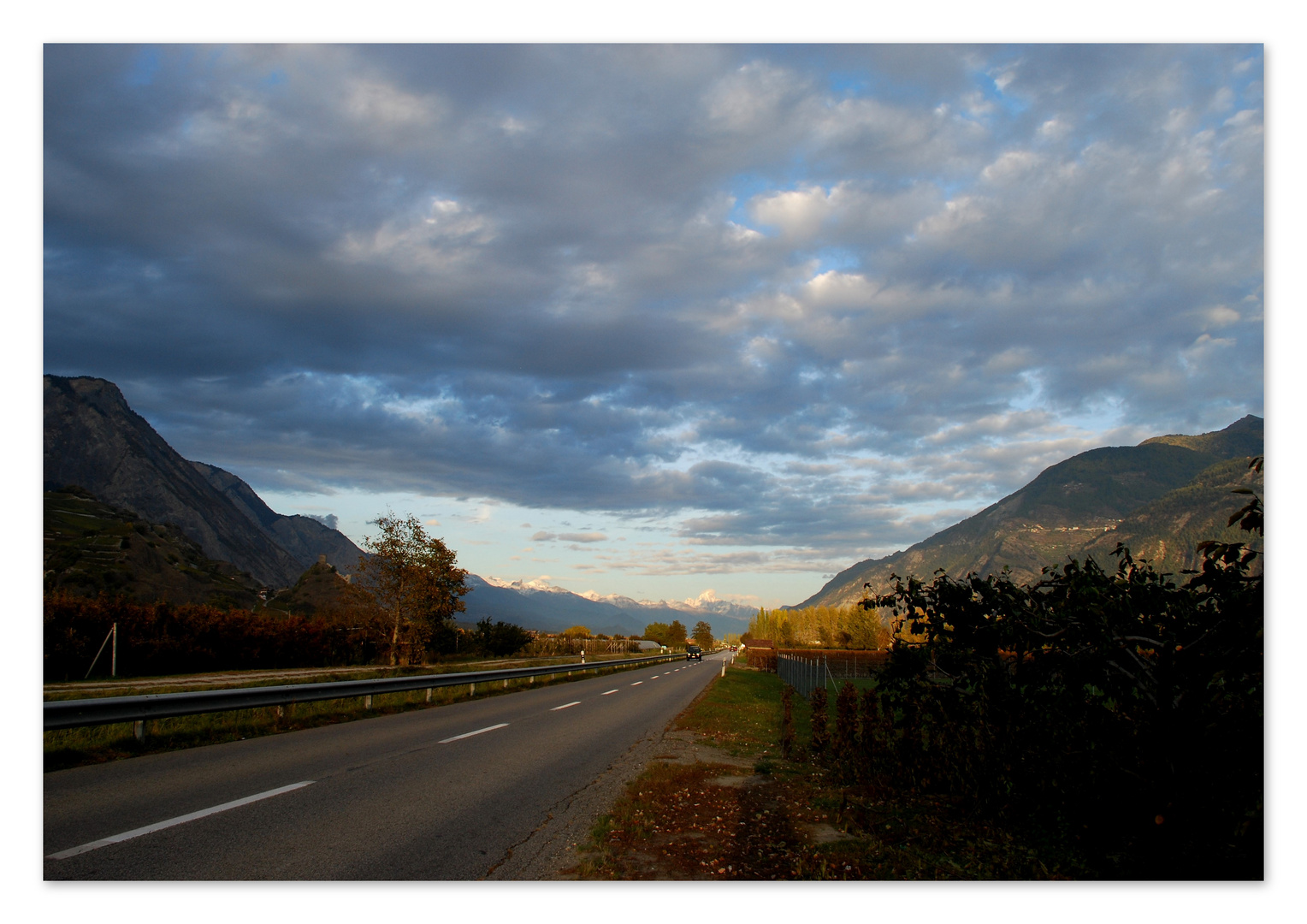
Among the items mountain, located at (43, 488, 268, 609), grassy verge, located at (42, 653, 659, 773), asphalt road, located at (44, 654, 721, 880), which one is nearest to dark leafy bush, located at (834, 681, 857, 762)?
asphalt road, located at (44, 654, 721, 880)

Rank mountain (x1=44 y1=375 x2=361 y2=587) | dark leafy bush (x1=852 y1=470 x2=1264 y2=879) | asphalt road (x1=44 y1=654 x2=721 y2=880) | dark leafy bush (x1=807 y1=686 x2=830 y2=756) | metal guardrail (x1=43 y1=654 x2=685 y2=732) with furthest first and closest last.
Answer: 1. mountain (x1=44 y1=375 x2=361 y2=587)
2. dark leafy bush (x1=807 y1=686 x2=830 y2=756)
3. metal guardrail (x1=43 y1=654 x2=685 y2=732)
4. asphalt road (x1=44 y1=654 x2=721 y2=880)
5. dark leafy bush (x1=852 y1=470 x2=1264 y2=879)

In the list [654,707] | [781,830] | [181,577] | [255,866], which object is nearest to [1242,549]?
[781,830]

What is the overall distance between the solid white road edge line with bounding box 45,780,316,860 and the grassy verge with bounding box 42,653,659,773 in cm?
353

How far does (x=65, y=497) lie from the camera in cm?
9106

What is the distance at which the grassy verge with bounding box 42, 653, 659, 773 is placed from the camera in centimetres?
912

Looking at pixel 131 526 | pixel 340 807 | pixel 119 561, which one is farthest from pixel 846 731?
pixel 131 526

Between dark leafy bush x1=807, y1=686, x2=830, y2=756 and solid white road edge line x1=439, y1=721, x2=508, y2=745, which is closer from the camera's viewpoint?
dark leafy bush x1=807, y1=686, x2=830, y2=756

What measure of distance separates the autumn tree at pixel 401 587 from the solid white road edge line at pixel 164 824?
30.9m

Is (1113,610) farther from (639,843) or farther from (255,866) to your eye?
(255,866)

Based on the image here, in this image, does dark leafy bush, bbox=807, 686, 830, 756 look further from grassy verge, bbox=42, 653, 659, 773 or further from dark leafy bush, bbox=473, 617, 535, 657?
dark leafy bush, bbox=473, 617, 535, 657

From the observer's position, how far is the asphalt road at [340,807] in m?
4.84

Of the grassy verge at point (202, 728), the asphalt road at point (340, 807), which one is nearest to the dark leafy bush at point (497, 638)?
the grassy verge at point (202, 728)

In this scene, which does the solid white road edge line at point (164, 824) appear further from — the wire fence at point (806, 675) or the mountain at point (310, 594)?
the mountain at point (310, 594)

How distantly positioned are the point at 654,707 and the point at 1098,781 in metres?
16.2
